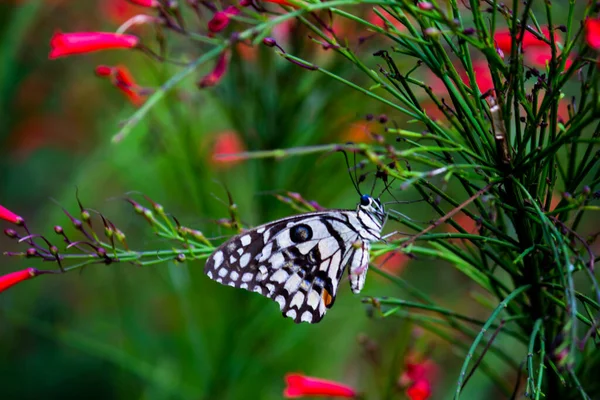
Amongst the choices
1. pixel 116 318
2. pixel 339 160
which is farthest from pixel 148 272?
pixel 339 160

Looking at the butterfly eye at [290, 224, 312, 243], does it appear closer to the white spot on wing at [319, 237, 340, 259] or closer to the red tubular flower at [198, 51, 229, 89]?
the white spot on wing at [319, 237, 340, 259]

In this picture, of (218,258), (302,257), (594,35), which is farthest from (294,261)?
(594,35)

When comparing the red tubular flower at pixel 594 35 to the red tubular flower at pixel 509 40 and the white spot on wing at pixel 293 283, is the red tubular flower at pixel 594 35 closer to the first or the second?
the red tubular flower at pixel 509 40

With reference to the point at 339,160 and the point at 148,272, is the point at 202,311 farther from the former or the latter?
the point at 148,272

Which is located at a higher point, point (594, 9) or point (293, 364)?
point (594, 9)

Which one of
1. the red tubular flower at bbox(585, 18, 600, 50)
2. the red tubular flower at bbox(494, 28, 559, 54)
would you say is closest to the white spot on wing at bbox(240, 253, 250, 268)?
the red tubular flower at bbox(494, 28, 559, 54)

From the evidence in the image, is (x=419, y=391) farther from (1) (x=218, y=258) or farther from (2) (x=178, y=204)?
(2) (x=178, y=204)

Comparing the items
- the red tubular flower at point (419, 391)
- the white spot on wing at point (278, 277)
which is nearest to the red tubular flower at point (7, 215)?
the white spot on wing at point (278, 277)
